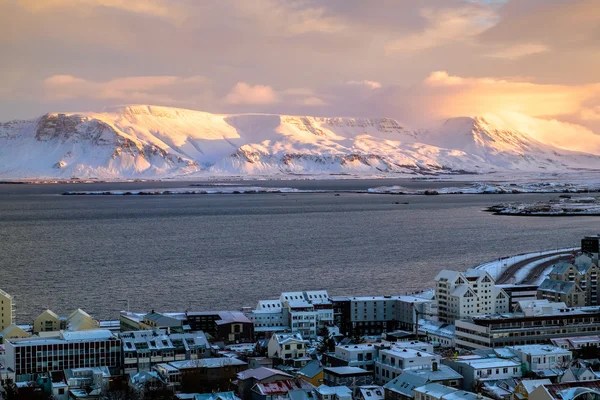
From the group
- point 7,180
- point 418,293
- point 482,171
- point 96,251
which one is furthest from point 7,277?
point 482,171

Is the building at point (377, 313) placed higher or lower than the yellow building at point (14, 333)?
lower

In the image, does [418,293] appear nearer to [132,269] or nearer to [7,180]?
[132,269]

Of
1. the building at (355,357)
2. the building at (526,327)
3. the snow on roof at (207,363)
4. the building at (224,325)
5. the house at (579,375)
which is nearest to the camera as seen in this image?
the house at (579,375)

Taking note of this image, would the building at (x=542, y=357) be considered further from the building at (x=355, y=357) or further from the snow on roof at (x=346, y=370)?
the snow on roof at (x=346, y=370)

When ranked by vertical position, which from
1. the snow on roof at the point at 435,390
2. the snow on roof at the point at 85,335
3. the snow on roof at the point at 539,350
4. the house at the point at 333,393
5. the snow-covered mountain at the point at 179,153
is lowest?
the house at the point at 333,393

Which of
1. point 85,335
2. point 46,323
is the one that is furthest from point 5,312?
point 85,335

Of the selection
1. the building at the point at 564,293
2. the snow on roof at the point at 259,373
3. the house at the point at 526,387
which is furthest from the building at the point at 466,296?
the snow on roof at the point at 259,373
